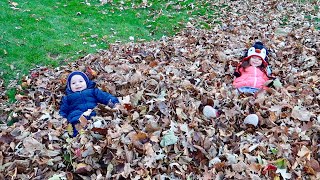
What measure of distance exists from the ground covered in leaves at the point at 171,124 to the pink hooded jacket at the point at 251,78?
0.70ft

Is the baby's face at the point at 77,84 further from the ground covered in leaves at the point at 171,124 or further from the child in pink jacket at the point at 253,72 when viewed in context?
the child in pink jacket at the point at 253,72

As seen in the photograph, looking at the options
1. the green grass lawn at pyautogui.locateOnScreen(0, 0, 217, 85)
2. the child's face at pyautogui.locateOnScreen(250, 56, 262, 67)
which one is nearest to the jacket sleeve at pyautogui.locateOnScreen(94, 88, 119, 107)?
the green grass lawn at pyautogui.locateOnScreen(0, 0, 217, 85)

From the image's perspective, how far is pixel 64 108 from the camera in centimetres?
585

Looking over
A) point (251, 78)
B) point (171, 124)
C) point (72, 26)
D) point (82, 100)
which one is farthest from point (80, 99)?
point (72, 26)

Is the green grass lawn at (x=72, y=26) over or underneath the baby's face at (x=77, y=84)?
underneath

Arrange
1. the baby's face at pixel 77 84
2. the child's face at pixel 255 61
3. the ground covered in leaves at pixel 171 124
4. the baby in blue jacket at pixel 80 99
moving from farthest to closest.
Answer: the child's face at pixel 255 61 < the baby's face at pixel 77 84 < the baby in blue jacket at pixel 80 99 < the ground covered in leaves at pixel 171 124

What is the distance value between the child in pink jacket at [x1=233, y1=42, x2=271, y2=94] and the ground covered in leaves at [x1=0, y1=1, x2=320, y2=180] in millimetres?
195

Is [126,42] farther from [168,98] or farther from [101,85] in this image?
[168,98]

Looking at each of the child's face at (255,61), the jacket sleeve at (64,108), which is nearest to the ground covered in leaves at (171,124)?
the jacket sleeve at (64,108)

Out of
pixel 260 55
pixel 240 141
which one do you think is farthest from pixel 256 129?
pixel 260 55

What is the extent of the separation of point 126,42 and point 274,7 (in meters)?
5.48

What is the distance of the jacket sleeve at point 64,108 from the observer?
571cm

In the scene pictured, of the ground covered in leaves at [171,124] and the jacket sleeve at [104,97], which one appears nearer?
the ground covered in leaves at [171,124]

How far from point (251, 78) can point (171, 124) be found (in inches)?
88.9
